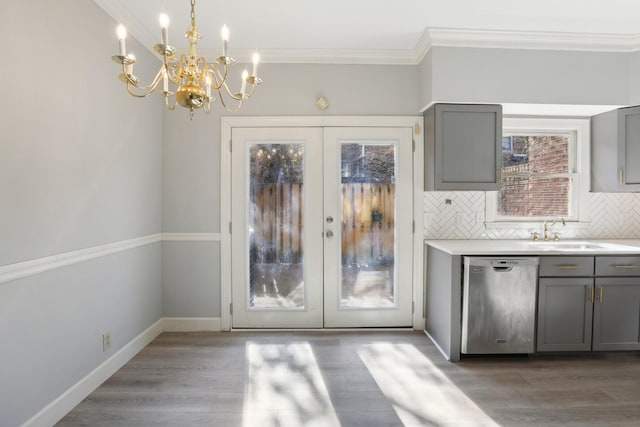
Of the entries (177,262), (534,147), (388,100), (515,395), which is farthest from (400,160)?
(177,262)

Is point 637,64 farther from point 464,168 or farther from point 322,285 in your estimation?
point 322,285

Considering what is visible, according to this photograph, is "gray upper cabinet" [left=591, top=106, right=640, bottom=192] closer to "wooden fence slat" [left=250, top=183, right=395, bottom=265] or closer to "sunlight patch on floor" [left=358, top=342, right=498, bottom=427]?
"wooden fence slat" [left=250, top=183, right=395, bottom=265]

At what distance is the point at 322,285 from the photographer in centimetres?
367

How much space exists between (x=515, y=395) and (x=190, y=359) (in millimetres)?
2387

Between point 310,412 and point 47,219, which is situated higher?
point 47,219

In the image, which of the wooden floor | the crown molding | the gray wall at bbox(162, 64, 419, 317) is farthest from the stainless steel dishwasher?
the crown molding

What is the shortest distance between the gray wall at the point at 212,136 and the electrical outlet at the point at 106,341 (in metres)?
0.91

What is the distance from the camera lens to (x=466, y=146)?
129 inches

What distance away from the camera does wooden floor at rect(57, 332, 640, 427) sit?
223 centimetres

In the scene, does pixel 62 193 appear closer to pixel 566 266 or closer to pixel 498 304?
pixel 498 304

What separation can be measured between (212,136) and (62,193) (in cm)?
159

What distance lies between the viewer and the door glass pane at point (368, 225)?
3652 millimetres

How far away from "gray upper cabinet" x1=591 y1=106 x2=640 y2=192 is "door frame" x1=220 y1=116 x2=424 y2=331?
1.69 meters

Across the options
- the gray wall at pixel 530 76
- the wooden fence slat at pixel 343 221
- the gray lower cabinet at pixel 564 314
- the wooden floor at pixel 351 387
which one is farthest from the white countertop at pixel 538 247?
the gray wall at pixel 530 76
